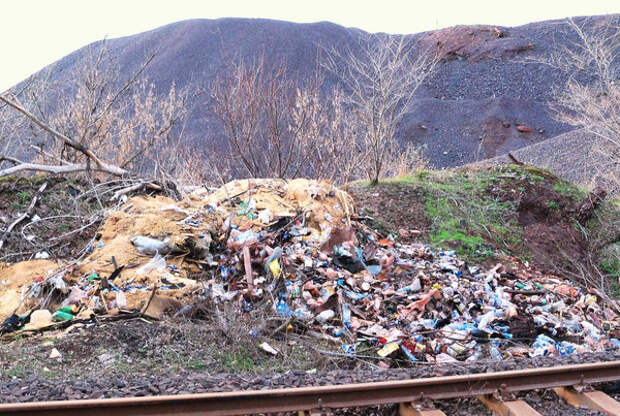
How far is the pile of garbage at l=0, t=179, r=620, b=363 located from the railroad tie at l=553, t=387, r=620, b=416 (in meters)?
1.71

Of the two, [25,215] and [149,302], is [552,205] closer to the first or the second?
[149,302]

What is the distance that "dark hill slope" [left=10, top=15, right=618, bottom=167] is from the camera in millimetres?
34031

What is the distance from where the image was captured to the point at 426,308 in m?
7.30

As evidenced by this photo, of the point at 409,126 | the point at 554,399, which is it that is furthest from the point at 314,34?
the point at 554,399

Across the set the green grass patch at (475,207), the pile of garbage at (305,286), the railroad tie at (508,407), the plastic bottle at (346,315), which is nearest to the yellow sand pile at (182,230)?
the pile of garbage at (305,286)

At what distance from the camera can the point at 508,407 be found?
13.6 ft

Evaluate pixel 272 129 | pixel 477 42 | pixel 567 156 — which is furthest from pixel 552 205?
pixel 477 42

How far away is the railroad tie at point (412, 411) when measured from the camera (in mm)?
3967

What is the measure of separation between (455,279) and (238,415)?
17.5ft

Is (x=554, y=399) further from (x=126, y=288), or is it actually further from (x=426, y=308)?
(x=126, y=288)

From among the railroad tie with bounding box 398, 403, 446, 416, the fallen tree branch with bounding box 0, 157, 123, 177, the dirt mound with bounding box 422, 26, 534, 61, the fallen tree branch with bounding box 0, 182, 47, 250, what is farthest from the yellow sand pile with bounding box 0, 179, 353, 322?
the dirt mound with bounding box 422, 26, 534, 61

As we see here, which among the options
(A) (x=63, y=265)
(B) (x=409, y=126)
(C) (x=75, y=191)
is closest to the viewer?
(A) (x=63, y=265)

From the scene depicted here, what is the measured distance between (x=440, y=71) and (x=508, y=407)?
144 feet

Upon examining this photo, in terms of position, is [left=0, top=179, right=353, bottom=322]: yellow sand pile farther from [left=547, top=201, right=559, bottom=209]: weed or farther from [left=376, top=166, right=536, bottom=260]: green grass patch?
[left=547, top=201, right=559, bottom=209]: weed
